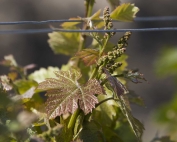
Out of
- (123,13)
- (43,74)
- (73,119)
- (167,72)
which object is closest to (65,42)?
(43,74)

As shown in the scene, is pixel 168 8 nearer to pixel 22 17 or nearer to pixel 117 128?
pixel 22 17

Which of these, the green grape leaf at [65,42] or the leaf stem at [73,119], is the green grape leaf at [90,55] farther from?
the green grape leaf at [65,42]

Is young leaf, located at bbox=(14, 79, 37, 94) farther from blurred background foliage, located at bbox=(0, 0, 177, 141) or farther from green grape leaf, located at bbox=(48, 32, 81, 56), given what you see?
blurred background foliage, located at bbox=(0, 0, 177, 141)

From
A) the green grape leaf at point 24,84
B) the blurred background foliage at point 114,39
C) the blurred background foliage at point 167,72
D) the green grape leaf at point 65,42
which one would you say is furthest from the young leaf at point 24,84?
the blurred background foliage at point 114,39

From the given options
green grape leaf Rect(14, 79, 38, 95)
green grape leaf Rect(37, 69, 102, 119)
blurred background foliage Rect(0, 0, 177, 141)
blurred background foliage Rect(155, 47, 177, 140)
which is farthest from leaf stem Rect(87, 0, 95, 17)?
blurred background foliage Rect(0, 0, 177, 141)

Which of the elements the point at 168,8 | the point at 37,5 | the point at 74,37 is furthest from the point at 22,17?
the point at 74,37

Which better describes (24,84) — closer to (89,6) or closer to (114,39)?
(89,6)

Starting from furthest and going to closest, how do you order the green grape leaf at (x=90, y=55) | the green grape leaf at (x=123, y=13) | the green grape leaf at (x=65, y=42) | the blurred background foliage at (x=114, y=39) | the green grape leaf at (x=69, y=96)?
the blurred background foliage at (x=114, y=39) → the green grape leaf at (x=65, y=42) → the green grape leaf at (x=123, y=13) → the green grape leaf at (x=90, y=55) → the green grape leaf at (x=69, y=96)
